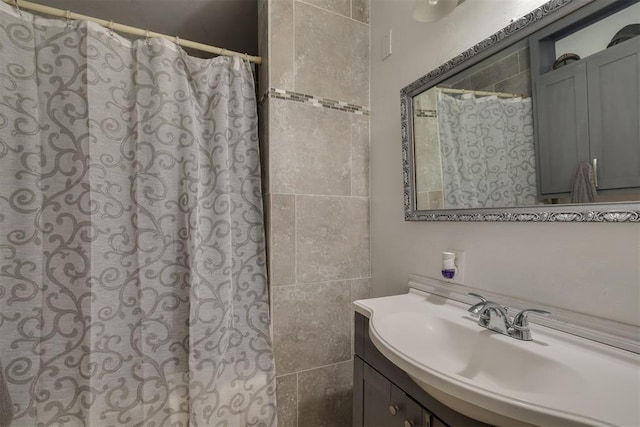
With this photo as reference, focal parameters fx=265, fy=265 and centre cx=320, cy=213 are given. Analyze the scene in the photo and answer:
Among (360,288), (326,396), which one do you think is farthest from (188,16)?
(326,396)

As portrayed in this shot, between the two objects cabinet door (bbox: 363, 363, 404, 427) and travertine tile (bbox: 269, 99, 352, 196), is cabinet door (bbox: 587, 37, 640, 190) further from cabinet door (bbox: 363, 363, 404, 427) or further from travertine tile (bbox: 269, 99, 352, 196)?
travertine tile (bbox: 269, 99, 352, 196)

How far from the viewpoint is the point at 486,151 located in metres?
0.87

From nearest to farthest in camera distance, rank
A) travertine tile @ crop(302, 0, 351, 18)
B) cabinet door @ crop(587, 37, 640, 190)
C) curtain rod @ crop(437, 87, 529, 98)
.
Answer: cabinet door @ crop(587, 37, 640, 190)
curtain rod @ crop(437, 87, 529, 98)
travertine tile @ crop(302, 0, 351, 18)

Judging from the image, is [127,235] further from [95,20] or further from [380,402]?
[380,402]

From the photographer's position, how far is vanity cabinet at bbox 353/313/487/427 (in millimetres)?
631

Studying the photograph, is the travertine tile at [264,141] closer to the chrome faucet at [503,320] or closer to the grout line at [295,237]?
the grout line at [295,237]

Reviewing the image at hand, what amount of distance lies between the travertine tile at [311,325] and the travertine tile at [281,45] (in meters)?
0.97

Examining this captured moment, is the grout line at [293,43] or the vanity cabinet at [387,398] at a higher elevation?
the grout line at [293,43]

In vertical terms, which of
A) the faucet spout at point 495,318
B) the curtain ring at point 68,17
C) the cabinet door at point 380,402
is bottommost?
the cabinet door at point 380,402

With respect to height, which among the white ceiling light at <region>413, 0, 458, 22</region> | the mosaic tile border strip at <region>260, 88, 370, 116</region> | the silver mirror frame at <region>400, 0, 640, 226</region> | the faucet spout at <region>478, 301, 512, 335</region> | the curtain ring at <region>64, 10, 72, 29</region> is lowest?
the faucet spout at <region>478, 301, 512, 335</region>

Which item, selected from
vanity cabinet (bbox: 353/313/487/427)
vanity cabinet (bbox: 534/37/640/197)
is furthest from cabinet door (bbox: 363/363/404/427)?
vanity cabinet (bbox: 534/37/640/197)

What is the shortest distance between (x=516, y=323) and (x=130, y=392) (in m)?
1.33

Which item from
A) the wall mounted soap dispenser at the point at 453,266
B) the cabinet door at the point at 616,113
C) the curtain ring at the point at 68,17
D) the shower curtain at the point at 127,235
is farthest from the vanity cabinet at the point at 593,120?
the curtain ring at the point at 68,17

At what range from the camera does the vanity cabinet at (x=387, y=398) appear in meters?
0.63
